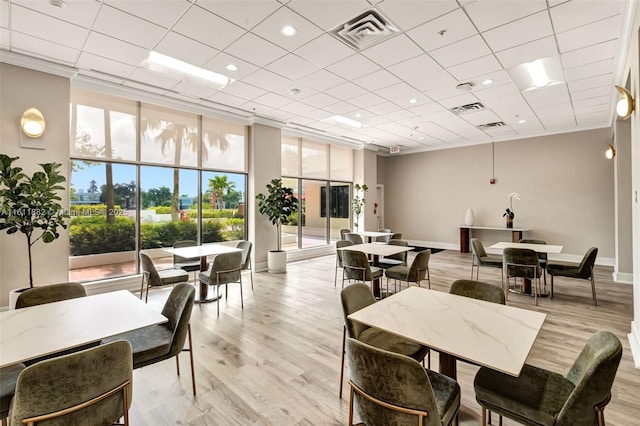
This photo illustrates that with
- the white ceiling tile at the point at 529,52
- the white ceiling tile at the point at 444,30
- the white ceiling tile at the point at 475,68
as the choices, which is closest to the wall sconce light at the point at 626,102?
the white ceiling tile at the point at 529,52

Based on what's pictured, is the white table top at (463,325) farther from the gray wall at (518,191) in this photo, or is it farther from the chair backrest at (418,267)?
the gray wall at (518,191)

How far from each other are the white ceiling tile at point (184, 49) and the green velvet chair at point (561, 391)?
14.1ft

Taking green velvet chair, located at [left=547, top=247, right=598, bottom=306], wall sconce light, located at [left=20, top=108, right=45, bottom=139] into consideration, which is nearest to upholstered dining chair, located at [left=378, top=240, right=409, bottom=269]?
green velvet chair, located at [left=547, top=247, right=598, bottom=306]

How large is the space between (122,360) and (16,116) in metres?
4.38

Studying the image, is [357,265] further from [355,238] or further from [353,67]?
[353,67]

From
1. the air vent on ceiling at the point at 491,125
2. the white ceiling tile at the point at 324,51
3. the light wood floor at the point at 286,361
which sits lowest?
the light wood floor at the point at 286,361

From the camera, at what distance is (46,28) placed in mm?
3318

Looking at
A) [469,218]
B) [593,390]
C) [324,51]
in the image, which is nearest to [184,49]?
[324,51]

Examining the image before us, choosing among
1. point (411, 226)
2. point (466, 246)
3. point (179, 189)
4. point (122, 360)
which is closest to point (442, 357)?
point (122, 360)

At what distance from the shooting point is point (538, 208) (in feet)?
26.8

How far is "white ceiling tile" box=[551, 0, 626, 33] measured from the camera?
2.93 meters

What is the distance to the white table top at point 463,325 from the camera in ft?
4.86

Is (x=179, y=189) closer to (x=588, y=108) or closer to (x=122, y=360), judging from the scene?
(x=122, y=360)

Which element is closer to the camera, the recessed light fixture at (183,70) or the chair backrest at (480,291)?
the chair backrest at (480,291)
